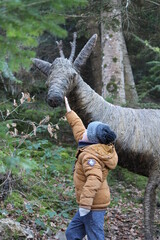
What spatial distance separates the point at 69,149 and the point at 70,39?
742 cm

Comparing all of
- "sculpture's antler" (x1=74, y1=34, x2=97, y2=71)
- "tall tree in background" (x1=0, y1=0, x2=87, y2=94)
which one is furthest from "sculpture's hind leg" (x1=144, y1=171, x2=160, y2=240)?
"tall tree in background" (x1=0, y1=0, x2=87, y2=94)

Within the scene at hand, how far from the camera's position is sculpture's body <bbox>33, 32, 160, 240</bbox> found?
211 inches

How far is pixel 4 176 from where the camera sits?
5.34m

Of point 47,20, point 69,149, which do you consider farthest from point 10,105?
point 47,20

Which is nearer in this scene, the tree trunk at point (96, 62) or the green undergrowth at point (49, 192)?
the green undergrowth at point (49, 192)

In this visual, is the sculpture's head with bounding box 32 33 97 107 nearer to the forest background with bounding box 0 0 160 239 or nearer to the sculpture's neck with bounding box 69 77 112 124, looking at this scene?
the sculpture's neck with bounding box 69 77 112 124

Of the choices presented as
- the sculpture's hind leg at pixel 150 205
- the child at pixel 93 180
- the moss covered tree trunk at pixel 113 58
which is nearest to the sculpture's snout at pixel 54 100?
the child at pixel 93 180

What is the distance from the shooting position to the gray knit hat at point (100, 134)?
3973 mm

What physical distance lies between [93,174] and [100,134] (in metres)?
0.45

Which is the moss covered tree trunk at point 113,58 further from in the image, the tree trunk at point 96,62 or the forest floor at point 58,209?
the tree trunk at point 96,62

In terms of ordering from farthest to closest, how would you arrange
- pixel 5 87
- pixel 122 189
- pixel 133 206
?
pixel 5 87 < pixel 122 189 < pixel 133 206

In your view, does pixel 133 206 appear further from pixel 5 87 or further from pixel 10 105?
pixel 5 87

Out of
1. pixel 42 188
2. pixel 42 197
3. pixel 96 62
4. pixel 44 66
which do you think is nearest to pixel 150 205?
pixel 42 197

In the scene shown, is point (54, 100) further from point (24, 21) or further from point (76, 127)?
point (24, 21)
